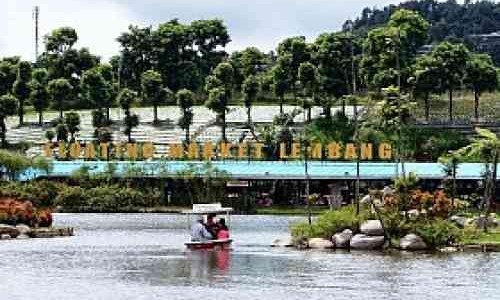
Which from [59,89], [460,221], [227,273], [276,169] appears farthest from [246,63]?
[227,273]

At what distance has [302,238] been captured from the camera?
5700cm

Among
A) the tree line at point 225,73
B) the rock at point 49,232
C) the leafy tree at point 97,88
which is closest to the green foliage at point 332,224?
the rock at point 49,232

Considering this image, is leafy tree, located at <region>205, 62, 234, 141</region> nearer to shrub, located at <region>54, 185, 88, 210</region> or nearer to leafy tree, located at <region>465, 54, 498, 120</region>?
leafy tree, located at <region>465, 54, 498, 120</region>

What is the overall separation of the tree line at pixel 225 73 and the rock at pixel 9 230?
184 ft

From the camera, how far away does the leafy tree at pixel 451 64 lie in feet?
417

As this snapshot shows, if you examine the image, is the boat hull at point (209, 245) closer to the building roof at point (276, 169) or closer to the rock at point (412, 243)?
the rock at point (412, 243)

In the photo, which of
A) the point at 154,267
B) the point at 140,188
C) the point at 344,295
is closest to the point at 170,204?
the point at 140,188

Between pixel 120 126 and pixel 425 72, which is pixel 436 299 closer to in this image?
pixel 425 72

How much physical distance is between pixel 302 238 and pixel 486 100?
97.2 metres

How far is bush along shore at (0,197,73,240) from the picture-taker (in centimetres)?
6475

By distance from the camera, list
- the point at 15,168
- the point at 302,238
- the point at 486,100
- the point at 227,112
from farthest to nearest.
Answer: the point at 486,100, the point at 227,112, the point at 15,168, the point at 302,238

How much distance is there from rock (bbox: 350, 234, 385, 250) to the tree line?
6207 cm

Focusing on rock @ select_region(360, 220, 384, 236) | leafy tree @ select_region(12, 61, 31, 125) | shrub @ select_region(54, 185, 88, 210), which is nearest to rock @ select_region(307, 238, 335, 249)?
rock @ select_region(360, 220, 384, 236)

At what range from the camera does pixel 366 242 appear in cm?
5478
